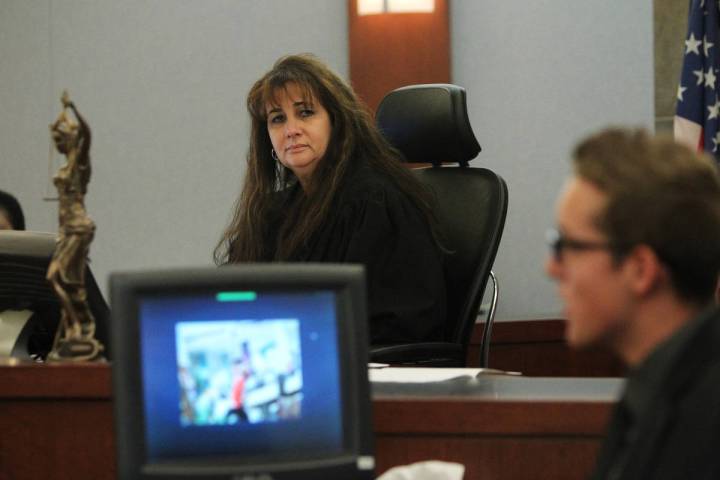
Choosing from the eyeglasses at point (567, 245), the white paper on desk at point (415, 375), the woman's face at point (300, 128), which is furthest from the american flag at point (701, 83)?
the eyeglasses at point (567, 245)

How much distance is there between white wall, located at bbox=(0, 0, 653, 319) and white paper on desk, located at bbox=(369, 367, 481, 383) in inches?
101

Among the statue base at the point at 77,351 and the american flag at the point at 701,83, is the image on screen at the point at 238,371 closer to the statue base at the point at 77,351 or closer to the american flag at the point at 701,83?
the statue base at the point at 77,351

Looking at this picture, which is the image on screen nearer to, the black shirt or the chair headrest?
the black shirt

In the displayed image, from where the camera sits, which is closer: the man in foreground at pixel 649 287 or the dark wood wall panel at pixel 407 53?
the man in foreground at pixel 649 287

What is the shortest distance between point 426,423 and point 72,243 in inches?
30.3

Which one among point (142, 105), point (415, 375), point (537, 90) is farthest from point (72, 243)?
point (142, 105)

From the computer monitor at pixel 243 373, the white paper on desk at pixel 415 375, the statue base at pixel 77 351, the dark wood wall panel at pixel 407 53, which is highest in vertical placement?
the dark wood wall panel at pixel 407 53

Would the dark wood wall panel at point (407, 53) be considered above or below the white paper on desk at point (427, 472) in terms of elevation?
above

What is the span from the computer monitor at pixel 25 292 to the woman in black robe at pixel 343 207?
785 mm

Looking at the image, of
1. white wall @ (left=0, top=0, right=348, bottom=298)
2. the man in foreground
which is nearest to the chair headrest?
white wall @ (left=0, top=0, right=348, bottom=298)

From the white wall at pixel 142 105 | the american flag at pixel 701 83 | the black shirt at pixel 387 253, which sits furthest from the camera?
the white wall at pixel 142 105

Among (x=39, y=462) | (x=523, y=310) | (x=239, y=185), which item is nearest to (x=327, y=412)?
(x=39, y=462)

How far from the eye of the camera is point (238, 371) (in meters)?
1.48

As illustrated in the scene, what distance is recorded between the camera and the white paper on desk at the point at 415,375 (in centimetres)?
194
